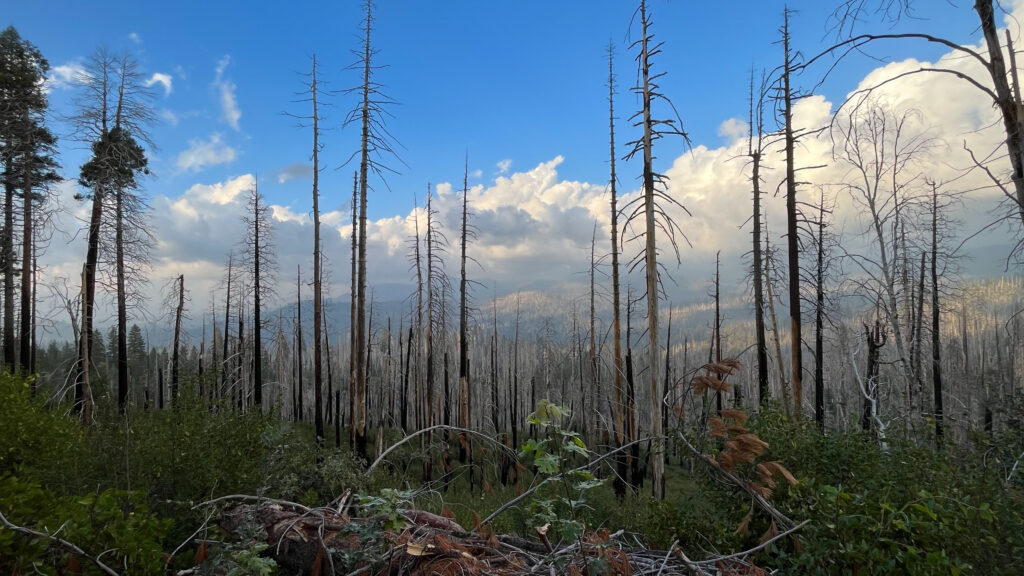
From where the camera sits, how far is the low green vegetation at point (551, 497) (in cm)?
257

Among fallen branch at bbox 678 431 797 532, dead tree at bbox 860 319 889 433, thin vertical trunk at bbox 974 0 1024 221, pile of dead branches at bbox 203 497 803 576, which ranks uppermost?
thin vertical trunk at bbox 974 0 1024 221

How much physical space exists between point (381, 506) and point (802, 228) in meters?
14.6

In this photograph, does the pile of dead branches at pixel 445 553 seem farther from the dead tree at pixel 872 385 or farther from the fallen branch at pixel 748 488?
the dead tree at pixel 872 385

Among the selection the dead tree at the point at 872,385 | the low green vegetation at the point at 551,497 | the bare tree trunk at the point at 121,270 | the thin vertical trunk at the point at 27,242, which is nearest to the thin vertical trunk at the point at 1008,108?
the low green vegetation at the point at 551,497

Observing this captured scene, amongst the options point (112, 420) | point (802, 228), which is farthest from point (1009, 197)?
point (802, 228)

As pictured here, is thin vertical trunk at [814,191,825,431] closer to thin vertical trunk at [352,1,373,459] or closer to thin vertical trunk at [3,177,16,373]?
thin vertical trunk at [352,1,373,459]

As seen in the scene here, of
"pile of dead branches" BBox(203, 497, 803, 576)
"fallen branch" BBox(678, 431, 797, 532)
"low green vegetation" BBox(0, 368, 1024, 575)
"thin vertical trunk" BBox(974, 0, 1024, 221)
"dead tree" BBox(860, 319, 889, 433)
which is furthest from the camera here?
"dead tree" BBox(860, 319, 889, 433)

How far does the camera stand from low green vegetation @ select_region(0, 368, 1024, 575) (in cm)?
257

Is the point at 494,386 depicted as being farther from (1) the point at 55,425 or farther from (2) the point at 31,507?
(2) the point at 31,507

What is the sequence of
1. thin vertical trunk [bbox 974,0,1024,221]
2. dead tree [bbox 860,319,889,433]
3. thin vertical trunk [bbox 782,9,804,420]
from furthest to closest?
thin vertical trunk [bbox 782,9,804,420], dead tree [bbox 860,319,889,433], thin vertical trunk [bbox 974,0,1024,221]

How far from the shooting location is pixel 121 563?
10.0 feet

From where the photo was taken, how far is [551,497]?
3107 millimetres

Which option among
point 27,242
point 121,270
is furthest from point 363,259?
point 27,242

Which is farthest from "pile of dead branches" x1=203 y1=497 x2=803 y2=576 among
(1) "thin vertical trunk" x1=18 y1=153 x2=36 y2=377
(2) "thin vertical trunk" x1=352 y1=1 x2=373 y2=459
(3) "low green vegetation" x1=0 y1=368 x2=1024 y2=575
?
(1) "thin vertical trunk" x1=18 y1=153 x2=36 y2=377
